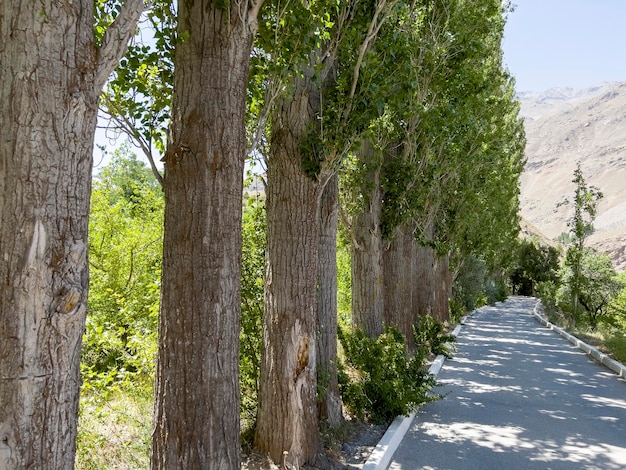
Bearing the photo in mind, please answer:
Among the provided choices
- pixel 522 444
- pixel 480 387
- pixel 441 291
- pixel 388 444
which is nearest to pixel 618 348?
pixel 480 387

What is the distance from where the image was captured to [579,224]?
2381cm

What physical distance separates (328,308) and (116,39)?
16.2ft

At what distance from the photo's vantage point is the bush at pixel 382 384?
739 centimetres

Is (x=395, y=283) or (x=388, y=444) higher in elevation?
(x=395, y=283)

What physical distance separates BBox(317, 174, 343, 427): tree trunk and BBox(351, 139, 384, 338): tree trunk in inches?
142

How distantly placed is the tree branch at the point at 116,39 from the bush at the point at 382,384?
18.4 feet

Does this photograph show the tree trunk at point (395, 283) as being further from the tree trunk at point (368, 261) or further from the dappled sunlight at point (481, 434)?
the dappled sunlight at point (481, 434)

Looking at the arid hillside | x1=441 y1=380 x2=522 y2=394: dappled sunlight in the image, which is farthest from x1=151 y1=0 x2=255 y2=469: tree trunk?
the arid hillside

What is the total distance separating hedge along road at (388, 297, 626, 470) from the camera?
6289mm

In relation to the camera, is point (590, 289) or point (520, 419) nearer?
point (520, 419)

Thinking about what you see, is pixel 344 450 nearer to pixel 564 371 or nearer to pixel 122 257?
pixel 122 257

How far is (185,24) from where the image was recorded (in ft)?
14.2

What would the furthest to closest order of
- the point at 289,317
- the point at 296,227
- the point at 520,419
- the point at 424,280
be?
the point at 424,280, the point at 520,419, the point at 296,227, the point at 289,317

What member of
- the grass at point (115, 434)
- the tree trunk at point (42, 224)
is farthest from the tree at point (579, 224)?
the tree trunk at point (42, 224)
